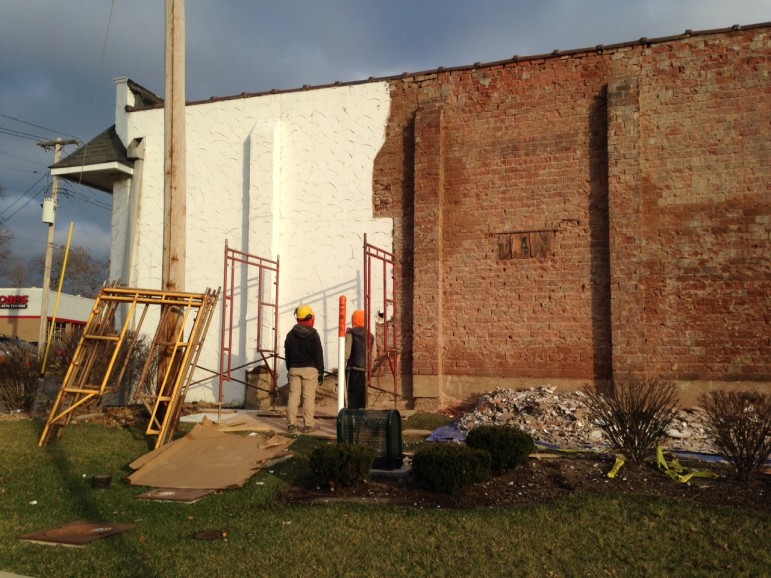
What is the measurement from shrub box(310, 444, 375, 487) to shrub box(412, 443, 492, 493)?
1.60 feet

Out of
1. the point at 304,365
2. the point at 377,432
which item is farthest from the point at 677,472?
the point at 304,365

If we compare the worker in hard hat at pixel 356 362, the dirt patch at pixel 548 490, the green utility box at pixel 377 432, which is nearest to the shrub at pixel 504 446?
the dirt patch at pixel 548 490

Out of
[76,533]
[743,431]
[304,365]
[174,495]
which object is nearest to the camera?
[76,533]

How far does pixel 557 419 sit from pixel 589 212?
443 centimetres

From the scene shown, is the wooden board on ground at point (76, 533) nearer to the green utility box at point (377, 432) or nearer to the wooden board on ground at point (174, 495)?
the wooden board on ground at point (174, 495)

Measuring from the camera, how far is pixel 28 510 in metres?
6.53

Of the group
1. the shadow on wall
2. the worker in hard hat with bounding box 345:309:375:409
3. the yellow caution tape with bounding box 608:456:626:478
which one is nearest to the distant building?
the worker in hard hat with bounding box 345:309:375:409

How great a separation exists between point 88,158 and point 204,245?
413cm

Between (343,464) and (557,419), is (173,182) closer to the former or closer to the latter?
(343,464)

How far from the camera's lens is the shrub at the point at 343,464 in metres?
6.85

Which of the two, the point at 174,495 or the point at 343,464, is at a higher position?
the point at 343,464

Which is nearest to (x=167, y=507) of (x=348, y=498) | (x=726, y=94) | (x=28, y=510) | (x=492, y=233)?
(x=28, y=510)

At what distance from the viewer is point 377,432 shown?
7805 millimetres

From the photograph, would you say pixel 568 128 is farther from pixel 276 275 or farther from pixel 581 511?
pixel 581 511
